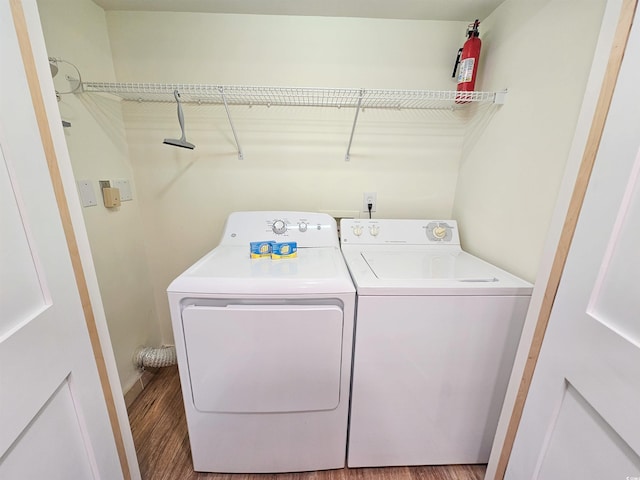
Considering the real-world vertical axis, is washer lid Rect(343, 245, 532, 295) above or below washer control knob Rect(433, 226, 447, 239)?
below

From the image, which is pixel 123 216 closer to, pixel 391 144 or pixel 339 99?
pixel 339 99

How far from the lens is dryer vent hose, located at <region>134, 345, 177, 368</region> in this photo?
5.57 ft

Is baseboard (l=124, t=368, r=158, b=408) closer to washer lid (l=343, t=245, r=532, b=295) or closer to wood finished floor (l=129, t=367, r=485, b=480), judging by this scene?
wood finished floor (l=129, t=367, r=485, b=480)

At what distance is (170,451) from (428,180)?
227 centimetres

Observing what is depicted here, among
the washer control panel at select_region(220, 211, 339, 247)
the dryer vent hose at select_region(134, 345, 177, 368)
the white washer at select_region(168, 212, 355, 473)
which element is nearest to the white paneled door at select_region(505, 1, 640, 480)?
the white washer at select_region(168, 212, 355, 473)

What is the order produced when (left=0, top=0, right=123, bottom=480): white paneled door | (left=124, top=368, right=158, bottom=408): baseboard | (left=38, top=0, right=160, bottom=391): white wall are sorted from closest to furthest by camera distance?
1. (left=0, top=0, right=123, bottom=480): white paneled door
2. (left=38, top=0, right=160, bottom=391): white wall
3. (left=124, top=368, right=158, bottom=408): baseboard

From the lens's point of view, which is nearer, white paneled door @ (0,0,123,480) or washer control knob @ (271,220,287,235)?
white paneled door @ (0,0,123,480)

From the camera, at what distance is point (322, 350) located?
3.49 ft

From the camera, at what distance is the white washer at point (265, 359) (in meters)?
1.01

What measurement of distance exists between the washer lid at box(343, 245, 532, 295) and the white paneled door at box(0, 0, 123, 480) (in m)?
0.92

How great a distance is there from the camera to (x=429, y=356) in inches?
43.9

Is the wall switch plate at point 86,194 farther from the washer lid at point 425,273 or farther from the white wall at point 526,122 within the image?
the white wall at point 526,122

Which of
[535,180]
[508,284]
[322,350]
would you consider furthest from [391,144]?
[322,350]

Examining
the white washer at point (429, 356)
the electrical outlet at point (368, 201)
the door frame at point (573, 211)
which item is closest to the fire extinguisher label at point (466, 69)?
the electrical outlet at point (368, 201)
